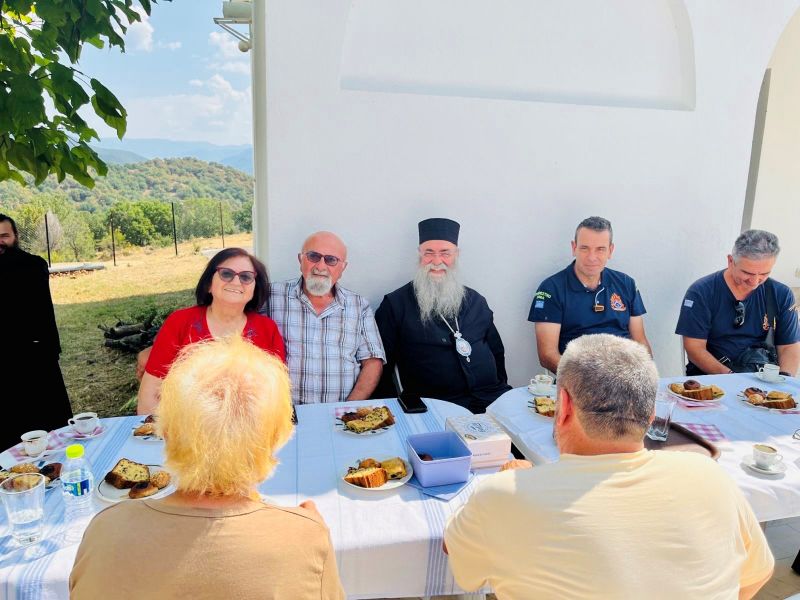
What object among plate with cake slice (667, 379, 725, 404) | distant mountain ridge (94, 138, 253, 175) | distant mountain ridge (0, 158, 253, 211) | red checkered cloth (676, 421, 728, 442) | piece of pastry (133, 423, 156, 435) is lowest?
piece of pastry (133, 423, 156, 435)

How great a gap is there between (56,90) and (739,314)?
157 inches

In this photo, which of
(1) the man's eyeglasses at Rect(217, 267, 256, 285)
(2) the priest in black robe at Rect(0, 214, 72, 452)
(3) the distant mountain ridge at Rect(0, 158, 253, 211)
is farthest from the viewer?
(3) the distant mountain ridge at Rect(0, 158, 253, 211)

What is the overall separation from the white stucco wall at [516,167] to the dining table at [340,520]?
188cm

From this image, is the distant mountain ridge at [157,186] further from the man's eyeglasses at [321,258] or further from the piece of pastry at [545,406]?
the piece of pastry at [545,406]

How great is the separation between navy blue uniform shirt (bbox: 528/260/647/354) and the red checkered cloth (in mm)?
1427

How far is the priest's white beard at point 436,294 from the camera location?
3318mm

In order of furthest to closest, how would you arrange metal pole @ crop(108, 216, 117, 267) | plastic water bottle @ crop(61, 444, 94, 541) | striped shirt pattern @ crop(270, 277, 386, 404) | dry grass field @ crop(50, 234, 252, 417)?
1. metal pole @ crop(108, 216, 117, 267)
2. dry grass field @ crop(50, 234, 252, 417)
3. striped shirt pattern @ crop(270, 277, 386, 404)
4. plastic water bottle @ crop(61, 444, 94, 541)

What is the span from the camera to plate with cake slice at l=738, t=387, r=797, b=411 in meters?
2.33

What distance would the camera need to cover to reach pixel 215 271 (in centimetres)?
265

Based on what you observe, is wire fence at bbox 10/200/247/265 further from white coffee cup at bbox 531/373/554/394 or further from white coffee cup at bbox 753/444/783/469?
white coffee cup at bbox 753/444/783/469

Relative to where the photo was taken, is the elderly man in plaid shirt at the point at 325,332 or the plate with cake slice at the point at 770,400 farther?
the elderly man in plaid shirt at the point at 325,332

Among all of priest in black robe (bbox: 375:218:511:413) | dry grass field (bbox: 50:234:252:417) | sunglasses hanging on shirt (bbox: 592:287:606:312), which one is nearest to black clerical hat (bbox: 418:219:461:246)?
priest in black robe (bbox: 375:218:511:413)

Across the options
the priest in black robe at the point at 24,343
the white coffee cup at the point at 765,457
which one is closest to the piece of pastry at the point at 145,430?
the priest in black robe at the point at 24,343

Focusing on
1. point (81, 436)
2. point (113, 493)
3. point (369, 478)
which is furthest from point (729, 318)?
point (81, 436)
